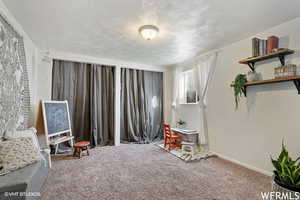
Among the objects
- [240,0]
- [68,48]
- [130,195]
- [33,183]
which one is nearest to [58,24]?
[68,48]

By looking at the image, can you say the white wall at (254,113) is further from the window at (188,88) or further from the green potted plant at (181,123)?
the green potted plant at (181,123)

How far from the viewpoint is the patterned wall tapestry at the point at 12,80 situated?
1.93 meters

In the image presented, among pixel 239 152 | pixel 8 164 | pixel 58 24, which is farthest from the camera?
A: pixel 239 152

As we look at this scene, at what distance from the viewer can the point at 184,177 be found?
2.37m

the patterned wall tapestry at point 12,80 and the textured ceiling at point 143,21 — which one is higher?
the textured ceiling at point 143,21

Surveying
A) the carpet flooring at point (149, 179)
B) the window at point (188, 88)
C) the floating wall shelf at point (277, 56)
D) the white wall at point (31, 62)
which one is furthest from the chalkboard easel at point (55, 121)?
the floating wall shelf at point (277, 56)

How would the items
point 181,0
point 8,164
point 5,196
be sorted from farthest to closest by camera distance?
point 181,0 → point 8,164 → point 5,196

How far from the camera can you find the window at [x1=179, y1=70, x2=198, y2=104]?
4.08 meters

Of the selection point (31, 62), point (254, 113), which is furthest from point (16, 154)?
point (254, 113)

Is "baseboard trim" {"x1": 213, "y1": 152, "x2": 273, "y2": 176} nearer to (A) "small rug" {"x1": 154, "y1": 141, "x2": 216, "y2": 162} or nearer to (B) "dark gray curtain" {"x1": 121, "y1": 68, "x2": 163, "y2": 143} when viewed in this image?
(A) "small rug" {"x1": 154, "y1": 141, "x2": 216, "y2": 162}

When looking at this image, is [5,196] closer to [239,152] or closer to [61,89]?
[61,89]

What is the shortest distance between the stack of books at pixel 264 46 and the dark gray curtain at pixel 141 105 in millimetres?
2929

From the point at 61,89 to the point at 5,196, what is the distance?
2774 mm

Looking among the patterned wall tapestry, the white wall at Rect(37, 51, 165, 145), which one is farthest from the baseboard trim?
the patterned wall tapestry
